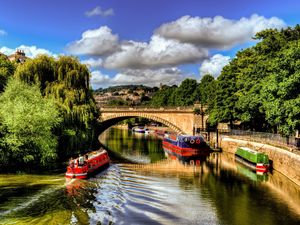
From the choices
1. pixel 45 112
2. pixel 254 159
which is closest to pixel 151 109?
pixel 254 159

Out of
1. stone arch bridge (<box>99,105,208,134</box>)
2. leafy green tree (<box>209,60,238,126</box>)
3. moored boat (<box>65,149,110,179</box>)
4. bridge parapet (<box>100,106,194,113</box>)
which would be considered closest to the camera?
moored boat (<box>65,149,110,179</box>)

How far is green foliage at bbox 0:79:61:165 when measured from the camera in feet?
101

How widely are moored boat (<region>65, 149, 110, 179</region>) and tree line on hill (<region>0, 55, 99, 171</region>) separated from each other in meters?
3.08

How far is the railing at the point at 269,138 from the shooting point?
3508 cm

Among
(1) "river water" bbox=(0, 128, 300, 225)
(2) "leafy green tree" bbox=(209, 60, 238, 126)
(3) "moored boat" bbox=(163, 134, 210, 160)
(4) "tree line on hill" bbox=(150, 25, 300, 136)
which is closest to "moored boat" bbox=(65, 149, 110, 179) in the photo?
(1) "river water" bbox=(0, 128, 300, 225)

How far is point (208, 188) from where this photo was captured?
96.0ft

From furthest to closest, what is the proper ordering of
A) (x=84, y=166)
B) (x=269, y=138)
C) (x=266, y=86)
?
(x=269, y=138)
(x=266, y=86)
(x=84, y=166)

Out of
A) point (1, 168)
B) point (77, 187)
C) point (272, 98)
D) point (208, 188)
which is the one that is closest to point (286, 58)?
point (272, 98)

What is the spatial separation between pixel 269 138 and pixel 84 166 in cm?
2223

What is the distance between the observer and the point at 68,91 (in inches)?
1722

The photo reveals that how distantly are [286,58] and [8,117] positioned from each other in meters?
25.2

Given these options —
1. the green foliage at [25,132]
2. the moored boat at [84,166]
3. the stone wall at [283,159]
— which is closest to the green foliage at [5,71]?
the green foliage at [25,132]

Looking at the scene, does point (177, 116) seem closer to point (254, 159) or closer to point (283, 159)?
point (254, 159)

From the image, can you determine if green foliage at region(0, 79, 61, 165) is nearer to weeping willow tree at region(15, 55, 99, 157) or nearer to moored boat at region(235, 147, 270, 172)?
weeping willow tree at region(15, 55, 99, 157)
